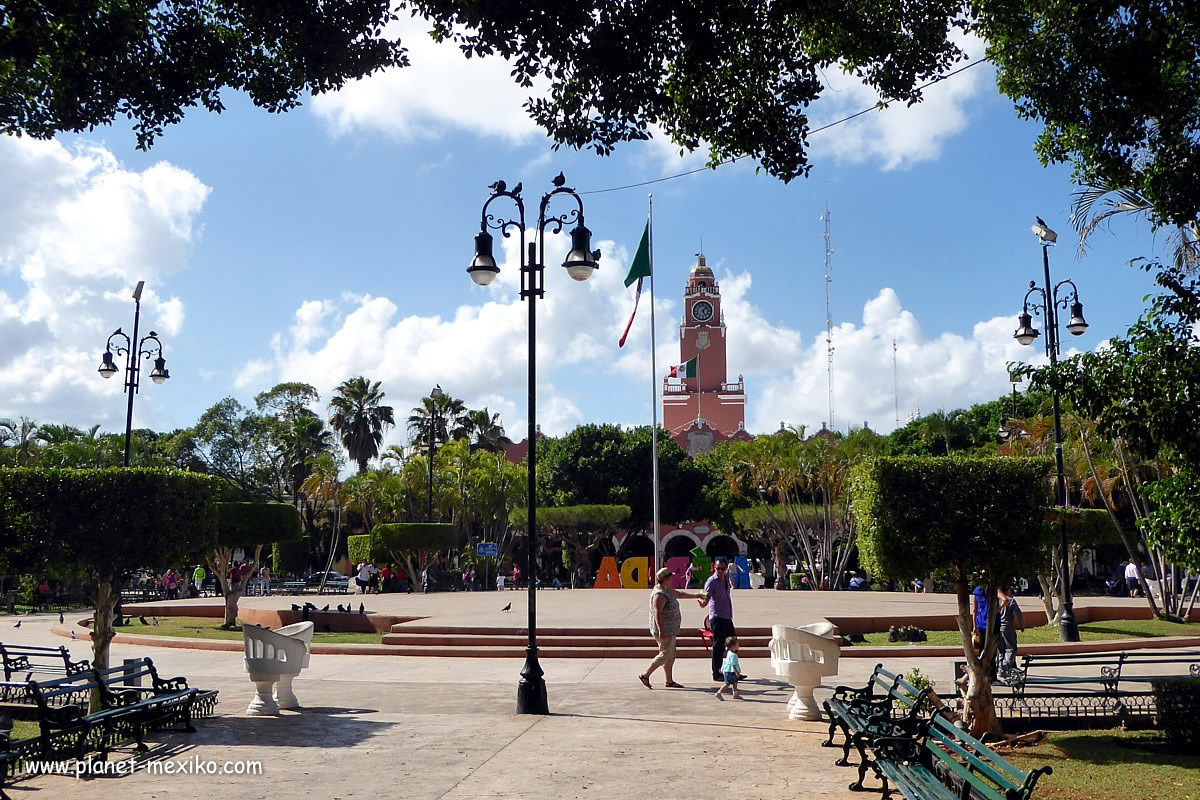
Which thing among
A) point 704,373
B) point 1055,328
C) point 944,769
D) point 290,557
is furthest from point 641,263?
point 704,373

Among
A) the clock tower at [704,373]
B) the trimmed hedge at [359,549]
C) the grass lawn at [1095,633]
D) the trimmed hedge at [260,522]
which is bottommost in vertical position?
the grass lawn at [1095,633]

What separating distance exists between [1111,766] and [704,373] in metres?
76.7

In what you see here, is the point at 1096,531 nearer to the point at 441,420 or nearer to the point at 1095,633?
the point at 1095,633

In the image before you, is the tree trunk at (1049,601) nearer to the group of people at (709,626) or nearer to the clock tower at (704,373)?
the group of people at (709,626)

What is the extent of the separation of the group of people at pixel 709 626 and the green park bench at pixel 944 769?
4329 millimetres

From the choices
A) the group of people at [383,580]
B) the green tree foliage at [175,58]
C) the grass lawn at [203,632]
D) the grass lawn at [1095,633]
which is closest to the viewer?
the green tree foliage at [175,58]

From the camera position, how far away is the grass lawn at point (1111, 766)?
6.50 metres

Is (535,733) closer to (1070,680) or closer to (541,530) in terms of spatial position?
(1070,680)

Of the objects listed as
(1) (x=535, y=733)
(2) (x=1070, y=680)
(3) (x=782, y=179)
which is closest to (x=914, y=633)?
(2) (x=1070, y=680)

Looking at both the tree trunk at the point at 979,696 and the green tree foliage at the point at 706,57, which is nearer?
the green tree foliage at the point at 706,57

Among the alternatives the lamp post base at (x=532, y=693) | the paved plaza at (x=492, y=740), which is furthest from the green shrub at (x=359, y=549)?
the lamp post base at (x=532, y=693)

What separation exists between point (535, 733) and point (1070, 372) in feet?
18.1

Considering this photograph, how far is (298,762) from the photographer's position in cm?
734

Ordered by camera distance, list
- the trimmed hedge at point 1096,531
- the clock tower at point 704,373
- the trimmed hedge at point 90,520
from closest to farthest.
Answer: the trimmed hedge at point 90,520, the trimmed hedge at point 1096,531, the clock tower at point 704,373
